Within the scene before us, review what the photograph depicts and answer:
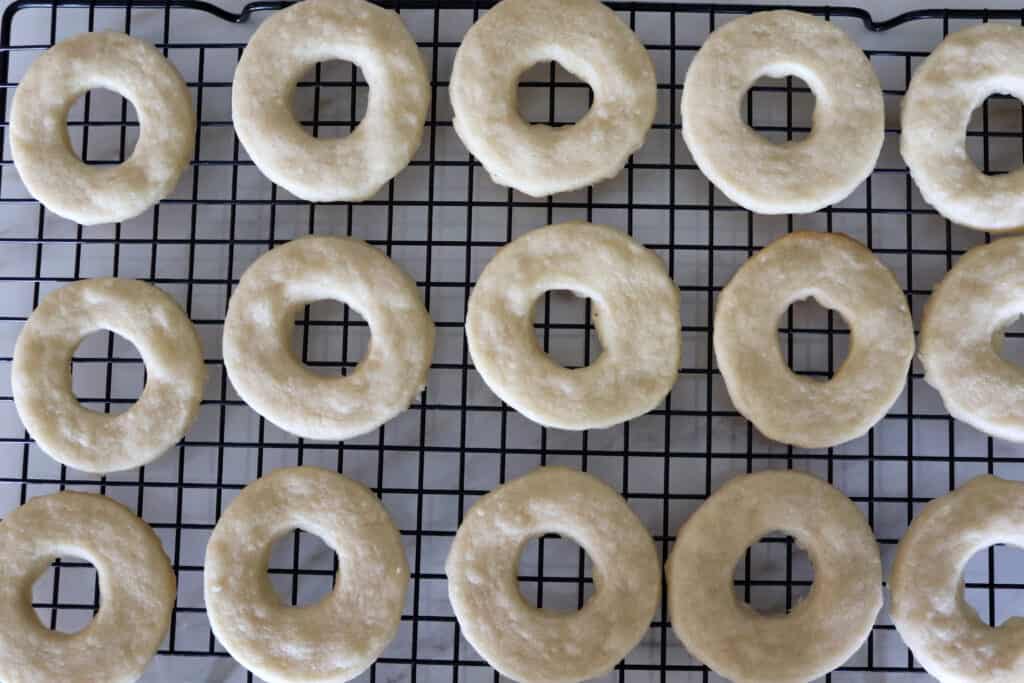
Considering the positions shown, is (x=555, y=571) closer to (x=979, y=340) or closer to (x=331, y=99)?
(x=979, y=340)

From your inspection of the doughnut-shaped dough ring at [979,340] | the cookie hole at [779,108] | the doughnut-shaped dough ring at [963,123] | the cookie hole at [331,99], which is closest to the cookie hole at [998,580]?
the doughnut-shaped dough ring at [979,340]

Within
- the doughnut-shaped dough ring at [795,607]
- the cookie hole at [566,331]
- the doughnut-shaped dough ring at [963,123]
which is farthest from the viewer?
the cookie hole at [566,331]

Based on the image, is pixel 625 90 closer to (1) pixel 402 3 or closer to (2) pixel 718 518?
(1) pixel 402 3

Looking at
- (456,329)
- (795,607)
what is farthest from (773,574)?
(456,329)

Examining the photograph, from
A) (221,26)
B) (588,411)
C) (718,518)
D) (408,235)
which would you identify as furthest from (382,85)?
(718,518)

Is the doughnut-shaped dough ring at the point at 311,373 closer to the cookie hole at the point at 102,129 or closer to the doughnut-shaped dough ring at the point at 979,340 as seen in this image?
the cookie hole at the point at 102,129

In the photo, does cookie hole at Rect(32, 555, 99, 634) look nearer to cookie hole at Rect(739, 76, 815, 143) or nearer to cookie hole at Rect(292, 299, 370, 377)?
cookie hole at Rect(292, 299, 370, 377)
